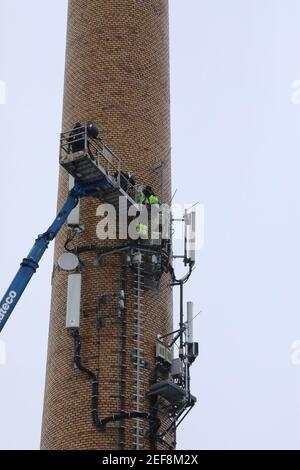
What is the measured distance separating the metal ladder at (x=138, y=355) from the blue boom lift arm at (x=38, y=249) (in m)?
2.64

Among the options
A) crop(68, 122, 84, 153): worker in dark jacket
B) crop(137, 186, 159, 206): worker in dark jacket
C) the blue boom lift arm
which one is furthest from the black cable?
crop(68, 122, 84, 153): worker in dark jacket

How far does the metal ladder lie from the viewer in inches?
1455

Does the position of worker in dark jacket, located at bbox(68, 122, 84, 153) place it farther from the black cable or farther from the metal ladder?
the black cable

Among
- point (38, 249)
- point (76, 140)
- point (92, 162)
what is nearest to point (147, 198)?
point (92, 162)

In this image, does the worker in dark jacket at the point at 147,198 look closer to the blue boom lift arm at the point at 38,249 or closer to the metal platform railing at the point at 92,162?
the metal platform railing at the point at 92,162

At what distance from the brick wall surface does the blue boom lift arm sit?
0.89 meters

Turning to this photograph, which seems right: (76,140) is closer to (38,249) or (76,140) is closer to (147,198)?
(147,198)

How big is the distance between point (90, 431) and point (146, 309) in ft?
13.7

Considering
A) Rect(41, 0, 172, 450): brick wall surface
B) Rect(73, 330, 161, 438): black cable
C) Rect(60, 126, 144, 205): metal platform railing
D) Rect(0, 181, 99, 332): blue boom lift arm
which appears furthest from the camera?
Rect(0, 181, 99, 332): blue boom lift arm

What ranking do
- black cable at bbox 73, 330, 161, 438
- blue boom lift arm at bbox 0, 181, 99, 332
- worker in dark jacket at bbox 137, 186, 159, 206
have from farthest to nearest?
worker in dark jacket at bbox 137, 186, 159, 206 → blue boom lift arm at bbox 0, 181, 99, 332 → black cable at bbox 73, 330, 161, 438

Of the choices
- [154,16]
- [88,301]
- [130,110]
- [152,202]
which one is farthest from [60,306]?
[154,16]

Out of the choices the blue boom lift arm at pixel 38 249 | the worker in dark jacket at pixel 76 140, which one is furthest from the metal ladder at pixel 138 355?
the worker in dark jacket at pixel 76 140

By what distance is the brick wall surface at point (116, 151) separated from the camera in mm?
37406

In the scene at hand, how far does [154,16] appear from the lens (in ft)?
145
